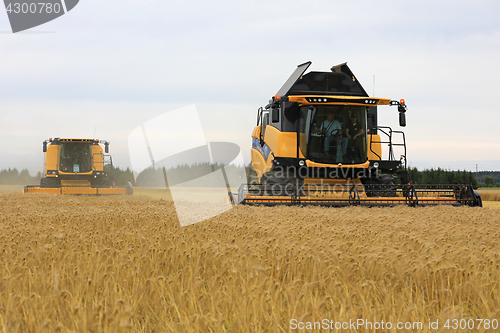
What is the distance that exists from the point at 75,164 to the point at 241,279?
19181 mm

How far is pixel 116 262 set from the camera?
3340 mm

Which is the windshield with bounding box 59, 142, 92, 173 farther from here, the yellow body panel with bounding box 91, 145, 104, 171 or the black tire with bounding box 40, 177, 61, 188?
the black tire with bounding box 40, 177, 61, 188

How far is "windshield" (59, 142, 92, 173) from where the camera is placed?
2012 centimetres

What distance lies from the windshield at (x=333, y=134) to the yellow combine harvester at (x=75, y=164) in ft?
36.7

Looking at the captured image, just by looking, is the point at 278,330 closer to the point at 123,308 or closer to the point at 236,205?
the point at 123,308

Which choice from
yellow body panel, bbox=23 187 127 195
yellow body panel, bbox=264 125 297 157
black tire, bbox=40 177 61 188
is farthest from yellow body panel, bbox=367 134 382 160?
black tire, bbox=40 177 61 188

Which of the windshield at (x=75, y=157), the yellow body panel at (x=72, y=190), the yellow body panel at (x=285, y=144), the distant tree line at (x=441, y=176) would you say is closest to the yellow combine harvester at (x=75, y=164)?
the windshield at (x=75, y=157)

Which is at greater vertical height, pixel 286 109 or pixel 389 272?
pixel 286 109

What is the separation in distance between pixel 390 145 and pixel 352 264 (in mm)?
8176

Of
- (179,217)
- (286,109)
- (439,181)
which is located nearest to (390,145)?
(286,109)

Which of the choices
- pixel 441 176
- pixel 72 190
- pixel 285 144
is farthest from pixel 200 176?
pixel 441 176

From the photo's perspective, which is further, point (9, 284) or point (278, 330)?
point (9, 284)

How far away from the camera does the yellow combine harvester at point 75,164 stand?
1966 centimetres

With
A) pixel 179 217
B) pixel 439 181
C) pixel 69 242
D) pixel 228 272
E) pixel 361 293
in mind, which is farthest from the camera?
pixel 439 181
